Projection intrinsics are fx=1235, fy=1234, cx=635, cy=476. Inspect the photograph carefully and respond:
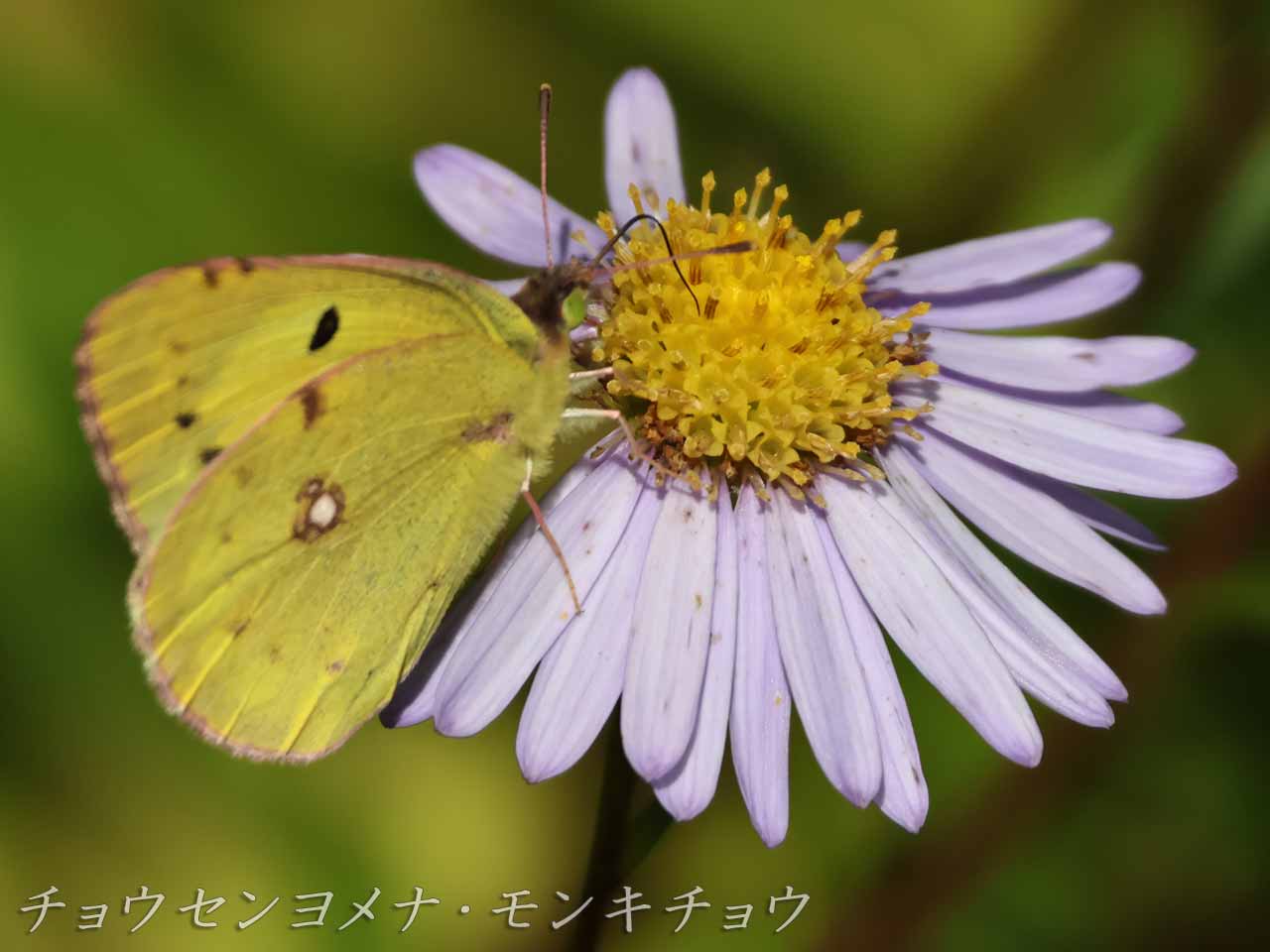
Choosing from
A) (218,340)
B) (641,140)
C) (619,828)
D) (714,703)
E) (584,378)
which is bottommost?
(619,828)

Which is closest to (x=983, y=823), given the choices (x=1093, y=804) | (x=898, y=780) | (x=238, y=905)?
(x=1093, y=804)

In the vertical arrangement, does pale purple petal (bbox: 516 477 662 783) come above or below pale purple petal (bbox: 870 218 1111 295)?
below

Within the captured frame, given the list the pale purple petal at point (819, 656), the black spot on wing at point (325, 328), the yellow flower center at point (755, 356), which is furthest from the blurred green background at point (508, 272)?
the black spot on wing at point (325, 328)

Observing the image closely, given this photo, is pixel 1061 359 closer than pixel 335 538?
No

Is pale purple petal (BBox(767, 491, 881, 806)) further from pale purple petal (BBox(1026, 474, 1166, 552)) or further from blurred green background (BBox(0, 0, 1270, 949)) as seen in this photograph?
blurred green background (BBox(0, 0, 1270, 949))

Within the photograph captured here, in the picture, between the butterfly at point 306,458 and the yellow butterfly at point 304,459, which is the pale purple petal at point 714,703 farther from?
the yellow butterfly at point 304,459

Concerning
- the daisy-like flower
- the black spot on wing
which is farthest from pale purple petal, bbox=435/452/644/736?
the black spot on wing

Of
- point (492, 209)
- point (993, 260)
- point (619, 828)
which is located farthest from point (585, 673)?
point (993, 260)

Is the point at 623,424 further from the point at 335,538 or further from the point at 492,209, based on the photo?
the point at 492,209
